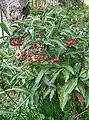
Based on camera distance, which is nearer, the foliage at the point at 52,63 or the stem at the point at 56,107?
the foliage at the point at 52,63

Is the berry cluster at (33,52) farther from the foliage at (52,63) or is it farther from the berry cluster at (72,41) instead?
the berry cluster at (72,41)

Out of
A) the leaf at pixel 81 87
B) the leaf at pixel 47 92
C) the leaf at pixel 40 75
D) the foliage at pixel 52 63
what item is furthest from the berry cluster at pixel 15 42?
the leaf at pixel 81 87

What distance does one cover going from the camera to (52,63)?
2170mm

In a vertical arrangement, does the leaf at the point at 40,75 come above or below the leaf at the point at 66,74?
above

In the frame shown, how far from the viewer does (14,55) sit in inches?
102

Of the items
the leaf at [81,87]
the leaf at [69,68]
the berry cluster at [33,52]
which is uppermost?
the berry cluster at [33,52]

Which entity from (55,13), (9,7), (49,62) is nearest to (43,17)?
(55,13)

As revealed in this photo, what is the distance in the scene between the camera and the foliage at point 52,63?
2.17 metres

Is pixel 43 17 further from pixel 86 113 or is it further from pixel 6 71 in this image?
pixel 86 113

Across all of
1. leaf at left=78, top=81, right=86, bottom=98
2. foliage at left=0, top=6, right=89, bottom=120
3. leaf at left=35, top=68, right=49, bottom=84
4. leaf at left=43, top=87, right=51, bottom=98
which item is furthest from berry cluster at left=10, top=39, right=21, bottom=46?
leaf at left=78, top=81, right=86, bottom=98

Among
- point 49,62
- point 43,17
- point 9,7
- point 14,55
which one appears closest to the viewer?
point 49,62

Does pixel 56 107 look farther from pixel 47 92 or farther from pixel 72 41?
pixel 72 41

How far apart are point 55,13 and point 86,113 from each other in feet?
2.38

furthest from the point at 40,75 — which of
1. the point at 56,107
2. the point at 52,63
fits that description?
the point at 56,107
